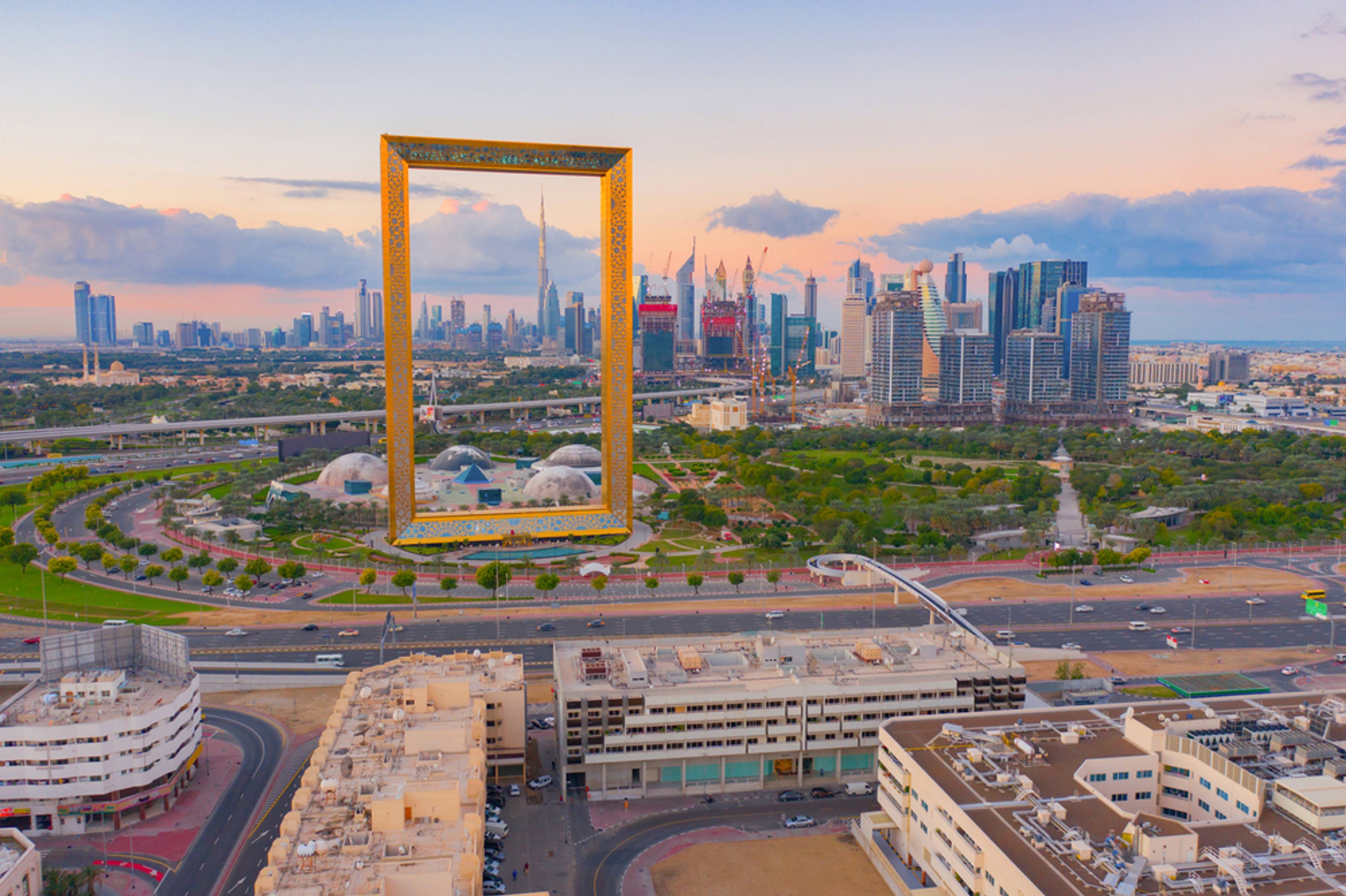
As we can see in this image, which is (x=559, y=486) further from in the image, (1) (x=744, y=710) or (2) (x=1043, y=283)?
(2) (x=1043, y=283)

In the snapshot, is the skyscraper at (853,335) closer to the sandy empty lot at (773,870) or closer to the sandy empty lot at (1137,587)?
the sandy empty lot at (1137,587)

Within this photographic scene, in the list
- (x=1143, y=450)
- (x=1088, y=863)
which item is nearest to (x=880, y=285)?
(x=1143, y=450)

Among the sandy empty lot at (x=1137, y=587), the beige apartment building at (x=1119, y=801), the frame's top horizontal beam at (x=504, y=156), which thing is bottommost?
the sandy empty lot at (x=1137, y=587)

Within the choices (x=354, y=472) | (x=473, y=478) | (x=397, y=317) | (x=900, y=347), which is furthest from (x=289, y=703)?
(x=900, y=347)

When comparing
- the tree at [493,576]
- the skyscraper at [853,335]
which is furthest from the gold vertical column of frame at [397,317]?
the skyscraper at [853,335]

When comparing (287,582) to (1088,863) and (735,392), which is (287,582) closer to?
(1088,863)

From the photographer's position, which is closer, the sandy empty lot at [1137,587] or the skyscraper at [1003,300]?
the sandy empty lot at [1137,587]

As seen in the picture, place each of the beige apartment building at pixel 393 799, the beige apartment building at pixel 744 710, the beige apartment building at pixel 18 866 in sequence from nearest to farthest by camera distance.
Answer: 1. the beige apartment building at pixel 393 799
2. the beige apartment building at pixel 18 866
3. the beige apartment building at pixel 744 710
